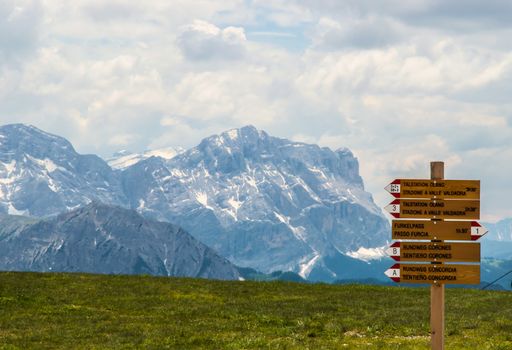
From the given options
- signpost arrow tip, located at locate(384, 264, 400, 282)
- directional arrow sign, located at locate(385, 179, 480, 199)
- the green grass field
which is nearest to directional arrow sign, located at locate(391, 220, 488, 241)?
directional arrow sign, located at locate(385, 179, 480, 199)

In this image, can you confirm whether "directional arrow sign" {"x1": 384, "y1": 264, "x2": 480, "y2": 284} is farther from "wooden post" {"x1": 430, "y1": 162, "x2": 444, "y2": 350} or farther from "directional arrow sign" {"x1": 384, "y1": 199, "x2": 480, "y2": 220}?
"directional arrow sign" {"x1": 384, "y1": 199, "x2": 480, "y2": 220}

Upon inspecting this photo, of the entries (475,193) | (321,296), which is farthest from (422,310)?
(475,193)

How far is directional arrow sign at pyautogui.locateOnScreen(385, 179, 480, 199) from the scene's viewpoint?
2270cm

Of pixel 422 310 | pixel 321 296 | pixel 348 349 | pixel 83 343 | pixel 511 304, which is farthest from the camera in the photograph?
pixel 321 296

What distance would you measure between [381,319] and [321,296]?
11.6 metres

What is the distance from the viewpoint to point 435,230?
74.8ft

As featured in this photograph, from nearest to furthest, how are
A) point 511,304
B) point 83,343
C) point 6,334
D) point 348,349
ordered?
point 348,349
point 83,343
point 6,334
point 511,304

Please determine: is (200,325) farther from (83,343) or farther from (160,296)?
(160,296)

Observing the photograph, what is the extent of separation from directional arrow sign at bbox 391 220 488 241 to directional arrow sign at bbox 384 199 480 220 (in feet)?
0.54

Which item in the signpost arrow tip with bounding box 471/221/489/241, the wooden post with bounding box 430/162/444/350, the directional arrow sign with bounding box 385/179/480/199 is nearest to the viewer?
the signpost arrow tip with bounding box 471/221/489/241

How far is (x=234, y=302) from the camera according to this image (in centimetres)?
4794

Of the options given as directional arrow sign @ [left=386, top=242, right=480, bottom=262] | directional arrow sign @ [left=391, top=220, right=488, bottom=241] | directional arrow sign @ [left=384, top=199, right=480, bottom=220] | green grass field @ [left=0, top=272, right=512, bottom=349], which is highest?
directional arrow sign @ [left=384, top=199, right=480, bottom=220]

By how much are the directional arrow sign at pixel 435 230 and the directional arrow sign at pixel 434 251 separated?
0.20 meters

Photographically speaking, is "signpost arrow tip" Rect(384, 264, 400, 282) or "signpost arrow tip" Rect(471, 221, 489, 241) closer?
"signpost arrow tip" Rect(471, 221, 489, 241)
